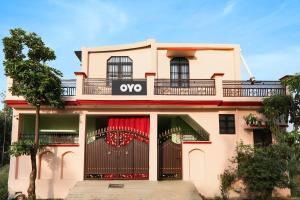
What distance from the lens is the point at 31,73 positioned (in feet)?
45.8

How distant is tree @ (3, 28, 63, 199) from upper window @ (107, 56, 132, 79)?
5178 millimetres

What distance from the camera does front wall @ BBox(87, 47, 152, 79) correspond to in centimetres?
1950

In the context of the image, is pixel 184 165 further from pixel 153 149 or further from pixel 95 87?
pixel 95 87

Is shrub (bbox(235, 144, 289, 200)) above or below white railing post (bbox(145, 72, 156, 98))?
below

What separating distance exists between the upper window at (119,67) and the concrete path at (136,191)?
22.6 feet

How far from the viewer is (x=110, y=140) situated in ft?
51.8

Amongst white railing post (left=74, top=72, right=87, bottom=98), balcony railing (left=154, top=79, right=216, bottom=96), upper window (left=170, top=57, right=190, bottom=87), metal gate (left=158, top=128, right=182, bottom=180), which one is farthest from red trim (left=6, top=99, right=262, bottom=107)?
upper window (left=170, top=57, right=190, bottom=87)

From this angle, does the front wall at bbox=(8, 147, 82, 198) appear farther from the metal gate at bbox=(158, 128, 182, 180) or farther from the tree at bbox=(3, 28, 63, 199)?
the metal gate at bbox=(158, 128, 182, 180)

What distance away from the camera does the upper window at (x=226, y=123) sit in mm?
16078

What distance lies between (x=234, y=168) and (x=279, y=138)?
7.78 ft

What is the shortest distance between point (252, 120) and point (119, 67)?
8113mm

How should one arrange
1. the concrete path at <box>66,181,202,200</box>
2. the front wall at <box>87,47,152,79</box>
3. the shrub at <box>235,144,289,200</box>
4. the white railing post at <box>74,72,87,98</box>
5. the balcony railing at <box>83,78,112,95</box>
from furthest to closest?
the front wall at <box>87,47,152,79</box> < the balcony railing at <box>83,78,112,95</box> < the white railing post at <box>74,72,87,98</box> < the shrub at <box>235,144,289,200</box> < the concrete path at <box>66,181,202,200</box>

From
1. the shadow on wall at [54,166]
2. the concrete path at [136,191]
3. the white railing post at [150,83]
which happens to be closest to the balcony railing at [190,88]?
the white railing post at [150,83]

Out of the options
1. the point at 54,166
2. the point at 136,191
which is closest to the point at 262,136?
the point at 136,191
